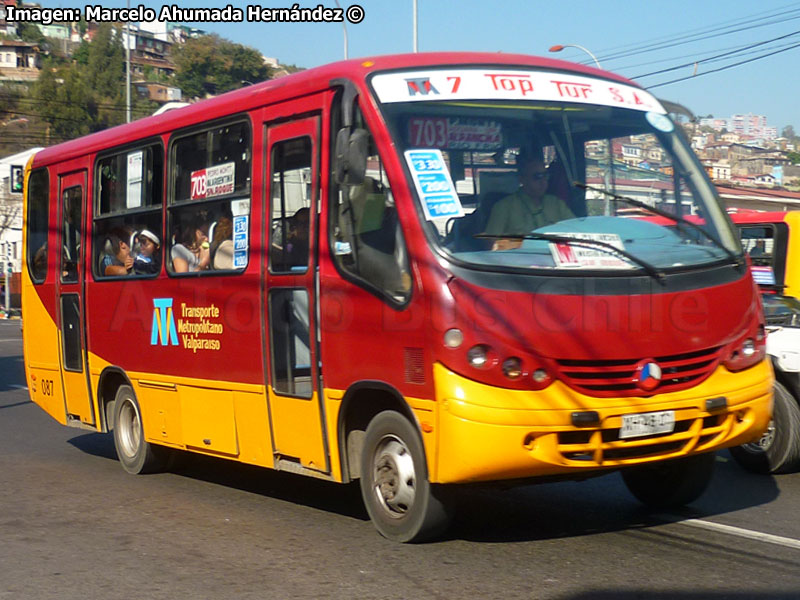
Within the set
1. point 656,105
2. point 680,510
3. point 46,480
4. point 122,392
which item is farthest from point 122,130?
point 680,510

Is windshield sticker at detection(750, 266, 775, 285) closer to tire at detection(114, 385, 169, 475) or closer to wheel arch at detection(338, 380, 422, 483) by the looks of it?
wheel arch at detection(338, 380, 422, 483)

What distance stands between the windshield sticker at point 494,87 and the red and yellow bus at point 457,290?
1 centimetres

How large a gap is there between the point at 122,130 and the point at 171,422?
104 inches

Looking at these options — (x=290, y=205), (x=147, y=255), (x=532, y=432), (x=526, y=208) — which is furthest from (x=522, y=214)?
(x=147, y=255)

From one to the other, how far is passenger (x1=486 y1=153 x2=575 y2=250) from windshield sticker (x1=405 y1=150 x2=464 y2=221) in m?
0.23

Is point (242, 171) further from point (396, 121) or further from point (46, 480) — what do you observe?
point (46, 480)

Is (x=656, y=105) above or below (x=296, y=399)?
above

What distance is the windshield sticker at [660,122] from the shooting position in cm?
738

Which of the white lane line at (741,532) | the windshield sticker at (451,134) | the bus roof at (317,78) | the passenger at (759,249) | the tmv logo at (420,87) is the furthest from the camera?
the passenger at (759,249)

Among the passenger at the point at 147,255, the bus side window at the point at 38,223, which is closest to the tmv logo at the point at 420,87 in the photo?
the passenger at the point at 147,255

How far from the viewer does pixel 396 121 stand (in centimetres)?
653

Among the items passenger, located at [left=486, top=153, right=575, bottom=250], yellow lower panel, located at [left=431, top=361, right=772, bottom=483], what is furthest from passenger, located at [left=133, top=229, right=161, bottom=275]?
yellow lower panel, located at [left=431, top=361, right=772, bottom=483]

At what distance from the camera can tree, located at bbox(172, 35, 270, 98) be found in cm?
10244

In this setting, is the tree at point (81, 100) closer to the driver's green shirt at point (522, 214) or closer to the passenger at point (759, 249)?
the passenger at point (759, 249)
